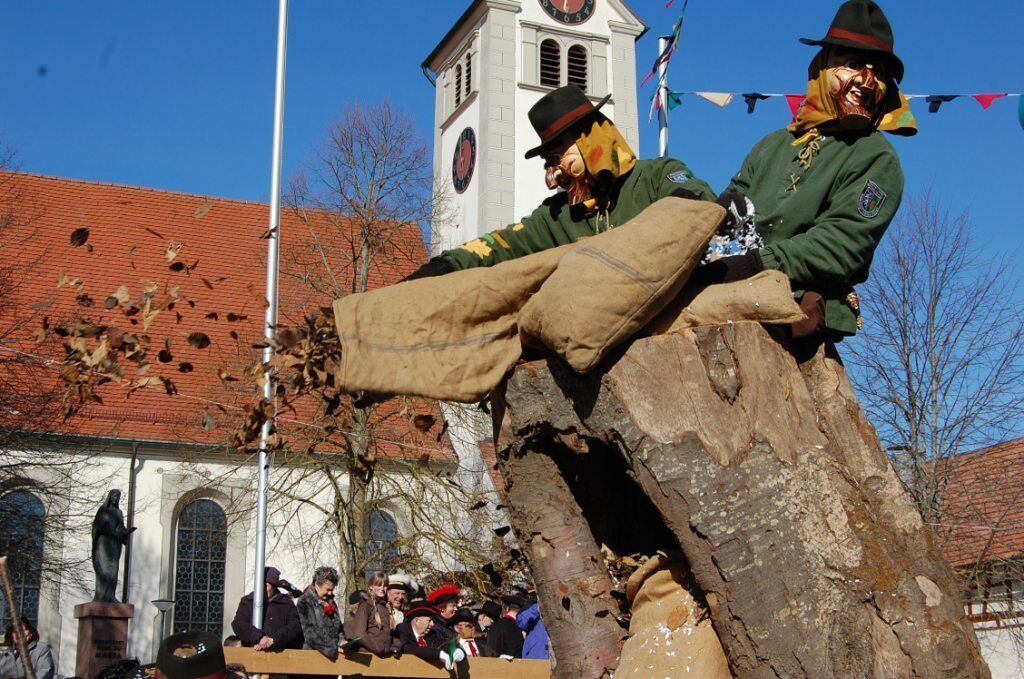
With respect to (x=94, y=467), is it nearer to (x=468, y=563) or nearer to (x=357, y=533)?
(x=357, y=533)

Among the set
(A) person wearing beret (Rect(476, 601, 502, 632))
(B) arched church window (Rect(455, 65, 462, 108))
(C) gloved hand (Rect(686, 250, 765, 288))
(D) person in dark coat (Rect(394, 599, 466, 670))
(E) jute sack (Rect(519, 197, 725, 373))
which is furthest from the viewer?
(B) arched church window (Rect(455, 65, 462, 108))

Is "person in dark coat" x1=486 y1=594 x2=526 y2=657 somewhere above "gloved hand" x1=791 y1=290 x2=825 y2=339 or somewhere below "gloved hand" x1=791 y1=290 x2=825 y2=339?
below

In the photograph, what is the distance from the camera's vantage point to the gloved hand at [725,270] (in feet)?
10.1

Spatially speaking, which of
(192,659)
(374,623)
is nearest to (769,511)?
(192,659)

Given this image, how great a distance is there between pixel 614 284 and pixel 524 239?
90cm

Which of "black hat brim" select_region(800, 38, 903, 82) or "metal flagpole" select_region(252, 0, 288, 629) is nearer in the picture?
"black hat brim" select_region(800, 38, 903, 82)

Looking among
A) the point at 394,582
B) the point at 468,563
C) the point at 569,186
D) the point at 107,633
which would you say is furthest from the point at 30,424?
the point at 569,186

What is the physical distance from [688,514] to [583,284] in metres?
0.55

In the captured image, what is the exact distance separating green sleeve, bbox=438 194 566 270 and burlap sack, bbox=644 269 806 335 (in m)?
0.75

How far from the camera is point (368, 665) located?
917cm

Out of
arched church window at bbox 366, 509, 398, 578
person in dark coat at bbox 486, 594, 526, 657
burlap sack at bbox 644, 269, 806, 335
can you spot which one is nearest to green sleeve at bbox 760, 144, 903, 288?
burlap sack at bbox 644, 269, 806, 335

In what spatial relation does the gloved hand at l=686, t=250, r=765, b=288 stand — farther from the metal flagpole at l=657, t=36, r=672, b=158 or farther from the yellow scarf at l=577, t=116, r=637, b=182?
the metal flagpole at l=657, t=36, r=672, b=158

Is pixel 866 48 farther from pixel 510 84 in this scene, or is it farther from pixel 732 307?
pixel 510 84

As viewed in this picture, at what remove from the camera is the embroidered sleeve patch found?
10.6ft
